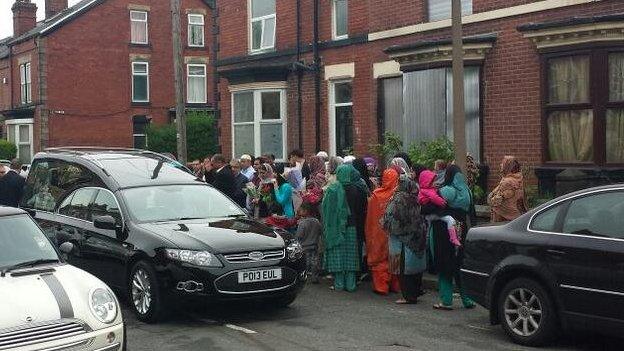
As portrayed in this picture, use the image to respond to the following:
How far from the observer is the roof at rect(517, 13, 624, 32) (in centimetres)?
1291

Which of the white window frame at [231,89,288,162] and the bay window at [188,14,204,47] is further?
the bay window at [188,14,204,47]

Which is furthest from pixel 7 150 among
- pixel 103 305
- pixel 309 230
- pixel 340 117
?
pixel 103 305

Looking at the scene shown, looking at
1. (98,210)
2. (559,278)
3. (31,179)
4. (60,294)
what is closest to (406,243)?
(559,278)

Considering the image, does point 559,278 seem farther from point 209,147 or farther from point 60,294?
point 209,147

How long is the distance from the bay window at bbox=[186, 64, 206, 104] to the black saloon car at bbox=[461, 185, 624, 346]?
3512 cm

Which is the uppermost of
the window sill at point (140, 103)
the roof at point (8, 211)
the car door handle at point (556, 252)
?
the window sill at point (140, 103)

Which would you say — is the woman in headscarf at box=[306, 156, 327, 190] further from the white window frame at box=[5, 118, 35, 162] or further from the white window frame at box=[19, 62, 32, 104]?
the white window frame at box=[19, 62, 32, 104]

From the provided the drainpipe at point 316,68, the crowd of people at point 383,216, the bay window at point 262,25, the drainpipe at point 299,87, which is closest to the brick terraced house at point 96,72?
the bay window at point 262,25

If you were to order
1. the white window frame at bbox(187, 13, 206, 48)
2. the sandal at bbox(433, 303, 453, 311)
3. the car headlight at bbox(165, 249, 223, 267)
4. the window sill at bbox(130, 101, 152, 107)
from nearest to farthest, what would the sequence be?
the car headlight at bbox(165, 249, 223, 267) → the sandal at bbox(433, 303, 453, 311) → the window sill at bbox(130, 101, 152, 107) → the white window frame at bbox(187, 13, 206, 48)

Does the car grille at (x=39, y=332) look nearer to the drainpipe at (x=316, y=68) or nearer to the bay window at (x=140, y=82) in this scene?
the drainpipe at (x=316, y=68)

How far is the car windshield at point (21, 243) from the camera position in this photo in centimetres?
696

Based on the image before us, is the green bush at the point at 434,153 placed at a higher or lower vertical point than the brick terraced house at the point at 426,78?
lower

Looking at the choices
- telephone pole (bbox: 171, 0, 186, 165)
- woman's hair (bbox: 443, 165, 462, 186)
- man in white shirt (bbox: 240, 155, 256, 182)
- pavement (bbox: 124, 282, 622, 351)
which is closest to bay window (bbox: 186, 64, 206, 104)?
telephone pole (bbox: 171, 0, 186, 165)

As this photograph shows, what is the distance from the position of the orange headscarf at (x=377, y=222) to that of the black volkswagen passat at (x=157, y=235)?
1367 millimetres
